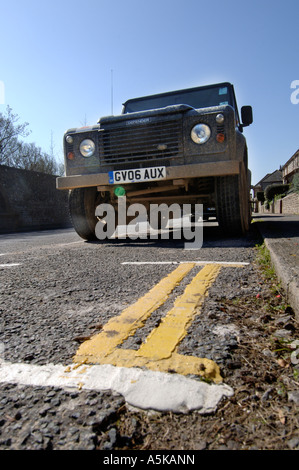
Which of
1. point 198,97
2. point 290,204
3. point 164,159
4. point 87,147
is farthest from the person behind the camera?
point 290,204

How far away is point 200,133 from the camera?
376cm

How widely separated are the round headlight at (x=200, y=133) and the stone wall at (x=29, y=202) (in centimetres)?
1170

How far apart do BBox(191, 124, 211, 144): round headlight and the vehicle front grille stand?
17cm

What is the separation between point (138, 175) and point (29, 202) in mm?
14397

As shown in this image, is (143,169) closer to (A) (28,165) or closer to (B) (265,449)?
(B) (265,449)

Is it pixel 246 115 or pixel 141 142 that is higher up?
pixel 246 115

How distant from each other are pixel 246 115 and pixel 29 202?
46.4ft

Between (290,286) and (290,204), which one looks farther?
(290,204)

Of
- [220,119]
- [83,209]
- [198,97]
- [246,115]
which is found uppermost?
[198,97]

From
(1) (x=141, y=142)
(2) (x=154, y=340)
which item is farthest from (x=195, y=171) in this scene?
(2) (x=154, y=340)

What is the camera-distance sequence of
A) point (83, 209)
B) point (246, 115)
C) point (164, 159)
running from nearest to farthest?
point (164, 159)
point (83, 209)
point (246, 115)

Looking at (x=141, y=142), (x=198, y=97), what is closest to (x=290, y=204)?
(x=198, y=97)

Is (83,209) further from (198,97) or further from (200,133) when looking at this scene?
(198,97)

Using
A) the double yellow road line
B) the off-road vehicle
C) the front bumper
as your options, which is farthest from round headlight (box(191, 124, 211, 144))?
the double yellow road line
